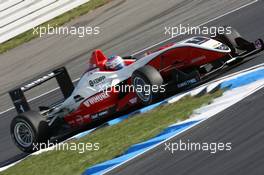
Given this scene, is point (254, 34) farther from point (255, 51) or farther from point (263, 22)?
point (255, 51)

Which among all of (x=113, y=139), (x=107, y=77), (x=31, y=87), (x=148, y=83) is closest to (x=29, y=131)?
(x=31, y=87)

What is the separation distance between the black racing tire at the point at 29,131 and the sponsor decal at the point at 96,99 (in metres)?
0.79

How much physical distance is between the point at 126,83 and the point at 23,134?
6.39 feet

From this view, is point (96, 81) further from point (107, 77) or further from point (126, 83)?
point (126, 83)

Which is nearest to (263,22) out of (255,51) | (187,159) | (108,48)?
(255,51)

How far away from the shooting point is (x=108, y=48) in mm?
18750

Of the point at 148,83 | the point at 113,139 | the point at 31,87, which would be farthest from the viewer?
the point at 31,87

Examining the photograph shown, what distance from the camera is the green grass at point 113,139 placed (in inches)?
428

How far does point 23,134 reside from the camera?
13.0m

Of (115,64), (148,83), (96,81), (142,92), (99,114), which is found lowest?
(99,114)

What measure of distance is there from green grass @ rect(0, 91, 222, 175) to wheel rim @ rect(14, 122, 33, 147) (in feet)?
1.83

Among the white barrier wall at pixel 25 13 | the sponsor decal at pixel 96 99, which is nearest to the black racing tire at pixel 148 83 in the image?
the sponsor decal at pixel 96 99

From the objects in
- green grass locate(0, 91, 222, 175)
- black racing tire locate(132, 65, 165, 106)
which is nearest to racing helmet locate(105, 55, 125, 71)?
black racing tire locate(132, 65, 165, 106)

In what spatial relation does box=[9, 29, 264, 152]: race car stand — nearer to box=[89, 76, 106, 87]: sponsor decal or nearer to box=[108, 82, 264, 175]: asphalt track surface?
box=[89, 76, 106, 87]: sponsor decal
